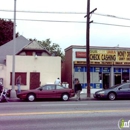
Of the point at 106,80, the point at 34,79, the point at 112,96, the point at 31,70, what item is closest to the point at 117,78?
the point at 106,80

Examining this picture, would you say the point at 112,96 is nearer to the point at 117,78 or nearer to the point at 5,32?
the point at 117,78

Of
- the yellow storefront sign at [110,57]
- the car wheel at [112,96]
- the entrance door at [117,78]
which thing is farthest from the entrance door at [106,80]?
the car wheel at [112,96]

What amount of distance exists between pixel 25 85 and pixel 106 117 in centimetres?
1711

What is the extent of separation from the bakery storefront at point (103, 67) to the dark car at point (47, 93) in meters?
7.52

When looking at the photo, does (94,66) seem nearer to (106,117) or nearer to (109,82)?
(109,82)

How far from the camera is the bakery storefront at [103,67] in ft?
90.7

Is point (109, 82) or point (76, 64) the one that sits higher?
point (76, 64)

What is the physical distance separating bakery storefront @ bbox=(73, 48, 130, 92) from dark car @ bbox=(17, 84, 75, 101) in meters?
7.52

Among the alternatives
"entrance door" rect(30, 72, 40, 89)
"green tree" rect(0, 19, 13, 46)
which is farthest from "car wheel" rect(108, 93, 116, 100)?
"green tree" rect(0, 19, 13, 46)

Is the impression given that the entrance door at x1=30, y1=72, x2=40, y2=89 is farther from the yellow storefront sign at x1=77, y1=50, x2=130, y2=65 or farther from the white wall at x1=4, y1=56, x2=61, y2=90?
the yellow storefront sign at x1=77, y1=50, x2=130, y2=65

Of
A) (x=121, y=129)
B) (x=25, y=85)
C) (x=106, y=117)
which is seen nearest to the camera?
(x=121, y=129)

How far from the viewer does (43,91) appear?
778 inches

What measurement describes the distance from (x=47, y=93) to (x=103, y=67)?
10271 mm

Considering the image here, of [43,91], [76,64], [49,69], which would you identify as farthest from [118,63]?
[43,91]
